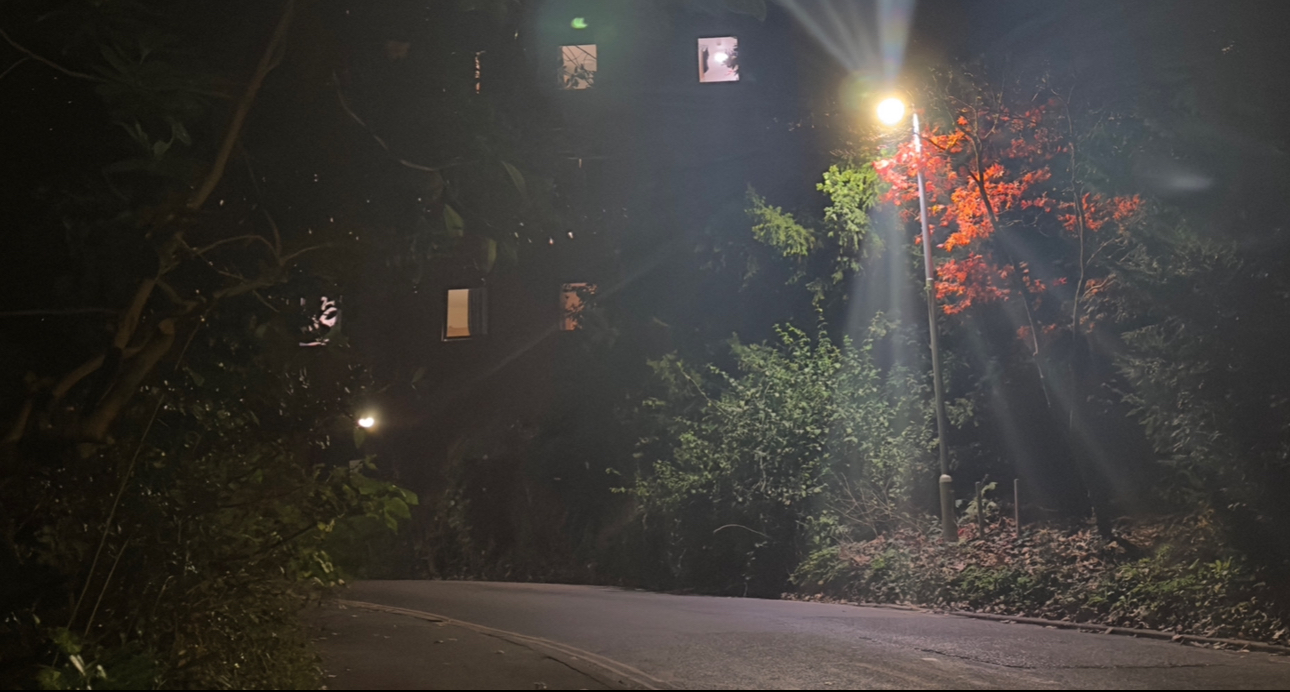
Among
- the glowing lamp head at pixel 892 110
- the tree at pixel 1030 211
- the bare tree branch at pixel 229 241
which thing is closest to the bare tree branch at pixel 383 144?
the bare tree branch at pixel 229 241

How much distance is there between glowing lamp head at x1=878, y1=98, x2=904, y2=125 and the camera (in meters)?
19.0

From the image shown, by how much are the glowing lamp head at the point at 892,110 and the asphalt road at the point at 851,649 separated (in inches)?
299

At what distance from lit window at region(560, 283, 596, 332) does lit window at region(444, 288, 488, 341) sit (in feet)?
9.25

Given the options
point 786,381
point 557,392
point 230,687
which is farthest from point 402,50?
point 557,392

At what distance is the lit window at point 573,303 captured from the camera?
105 ft

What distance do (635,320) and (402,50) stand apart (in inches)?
780

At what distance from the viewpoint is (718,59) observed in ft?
110

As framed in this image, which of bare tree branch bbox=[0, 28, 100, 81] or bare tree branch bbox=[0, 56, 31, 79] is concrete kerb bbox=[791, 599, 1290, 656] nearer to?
bare tree branch bbox=[0, 28, 100, 81]

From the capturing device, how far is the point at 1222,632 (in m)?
14.0

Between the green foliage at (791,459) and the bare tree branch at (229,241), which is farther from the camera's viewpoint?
the green foliage at (791,459)

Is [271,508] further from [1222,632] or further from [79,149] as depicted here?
[1222,632]

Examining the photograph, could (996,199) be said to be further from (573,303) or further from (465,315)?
(465,315)

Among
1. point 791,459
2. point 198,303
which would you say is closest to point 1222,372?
point 791,459

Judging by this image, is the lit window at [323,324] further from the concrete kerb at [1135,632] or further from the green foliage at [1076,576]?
the green foliage at [1076,576]
